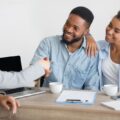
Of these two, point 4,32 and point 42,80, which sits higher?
point 4,32

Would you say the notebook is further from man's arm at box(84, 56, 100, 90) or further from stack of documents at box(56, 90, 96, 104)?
man's arm at box(84, 56, 100, 90)

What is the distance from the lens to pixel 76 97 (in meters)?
1.48

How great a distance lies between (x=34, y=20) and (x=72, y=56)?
4.61 feet

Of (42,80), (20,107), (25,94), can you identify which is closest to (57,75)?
(42,80)

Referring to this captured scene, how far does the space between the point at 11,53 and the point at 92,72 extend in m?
1.54

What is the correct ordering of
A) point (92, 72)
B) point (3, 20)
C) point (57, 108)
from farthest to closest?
point (3, 20) → point (92, 72) → point (57, 108)

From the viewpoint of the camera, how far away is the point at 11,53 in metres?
3.43

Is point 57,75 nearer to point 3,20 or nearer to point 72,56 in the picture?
point 72,56

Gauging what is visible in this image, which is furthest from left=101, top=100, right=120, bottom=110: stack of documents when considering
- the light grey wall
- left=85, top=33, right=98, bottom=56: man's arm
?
the light grey wall

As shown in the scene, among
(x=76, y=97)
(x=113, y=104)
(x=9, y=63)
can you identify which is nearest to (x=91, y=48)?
(x=76, y=97)

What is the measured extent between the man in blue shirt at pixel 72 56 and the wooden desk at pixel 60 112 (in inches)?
29.8

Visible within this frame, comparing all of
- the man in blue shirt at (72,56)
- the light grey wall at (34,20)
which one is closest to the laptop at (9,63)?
the light grey wall at (34,20)

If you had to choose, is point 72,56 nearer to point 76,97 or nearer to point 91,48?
point 91,48

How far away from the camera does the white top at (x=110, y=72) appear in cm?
205
